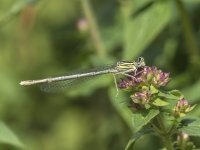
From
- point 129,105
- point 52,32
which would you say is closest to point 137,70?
point 129,105

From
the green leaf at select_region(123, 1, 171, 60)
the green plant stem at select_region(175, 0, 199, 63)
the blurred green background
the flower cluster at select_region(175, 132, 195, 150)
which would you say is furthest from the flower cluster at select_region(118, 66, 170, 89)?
the green plant stem at select_region(175, 0, 199, 63)

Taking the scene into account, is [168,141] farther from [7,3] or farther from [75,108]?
[7,3]

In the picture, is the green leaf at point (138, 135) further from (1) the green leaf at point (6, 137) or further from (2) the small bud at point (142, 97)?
(1) the green leaf at point (6, 137)

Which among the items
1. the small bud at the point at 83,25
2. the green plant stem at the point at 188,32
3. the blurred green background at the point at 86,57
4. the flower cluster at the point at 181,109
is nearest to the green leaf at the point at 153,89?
the flower cluster at the point at 181,109

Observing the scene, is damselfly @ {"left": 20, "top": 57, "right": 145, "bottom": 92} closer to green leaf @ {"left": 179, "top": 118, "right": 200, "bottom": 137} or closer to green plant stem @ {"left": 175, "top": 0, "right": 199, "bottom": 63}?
green leaf @ {"left": 179, "top": 118, "right": 200, "bottom": 137}

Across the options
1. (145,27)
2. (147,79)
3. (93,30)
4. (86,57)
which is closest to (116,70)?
(147,79)

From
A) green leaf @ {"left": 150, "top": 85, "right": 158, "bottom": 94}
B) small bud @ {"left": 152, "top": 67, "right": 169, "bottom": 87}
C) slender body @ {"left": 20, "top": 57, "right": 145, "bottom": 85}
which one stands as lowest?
green leaf @ {"left": 150, "top": 85, "right": 158, "bottom": 94}

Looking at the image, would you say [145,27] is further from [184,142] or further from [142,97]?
[142,97]
